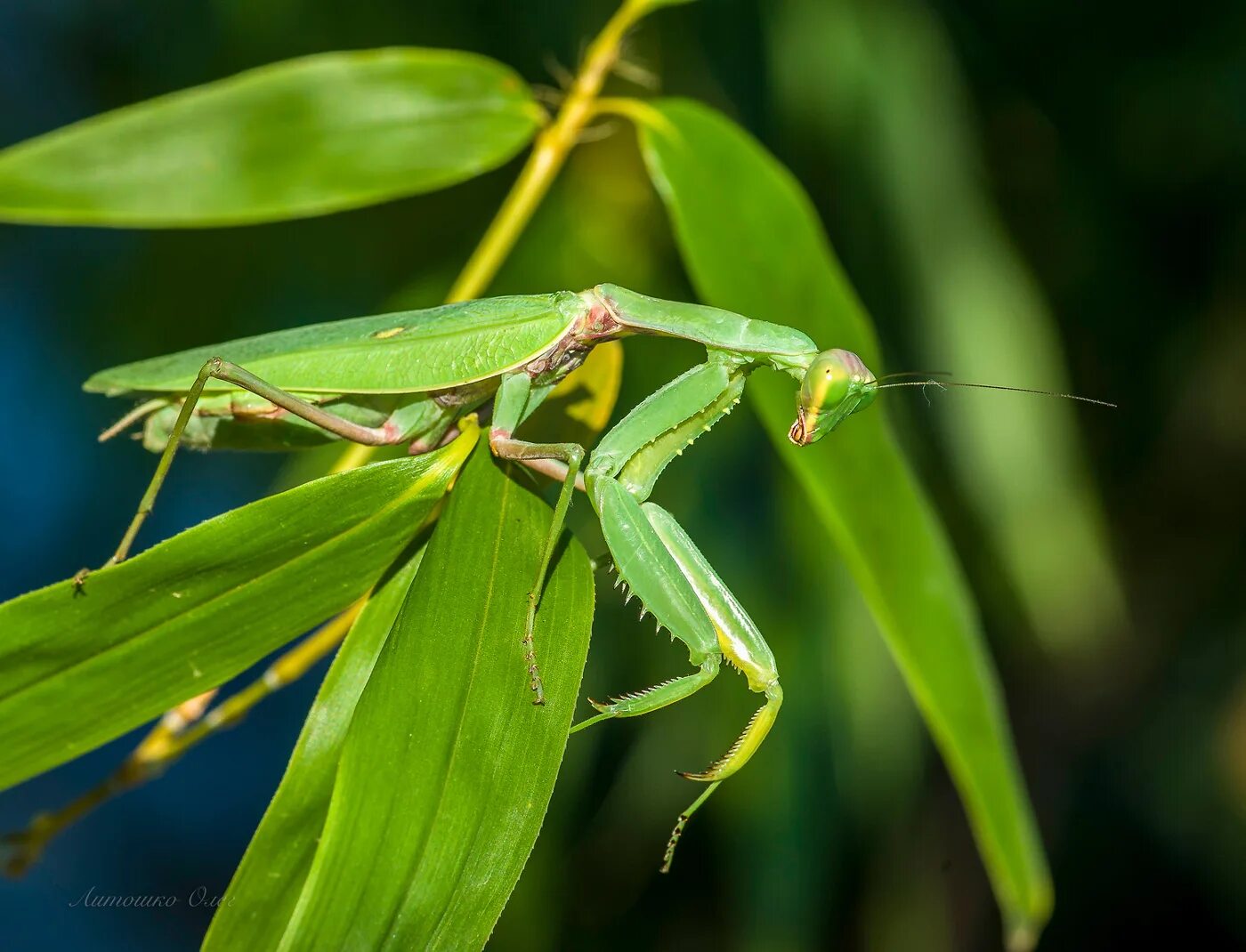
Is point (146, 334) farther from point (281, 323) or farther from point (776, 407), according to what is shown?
point (776, 407)

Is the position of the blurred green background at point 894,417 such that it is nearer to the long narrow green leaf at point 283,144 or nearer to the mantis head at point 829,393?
the long narrow green leaf at point 283,144

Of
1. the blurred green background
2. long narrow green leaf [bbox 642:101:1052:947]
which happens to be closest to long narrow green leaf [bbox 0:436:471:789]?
long narrow green leaf [bbox 642:101:1052:947]

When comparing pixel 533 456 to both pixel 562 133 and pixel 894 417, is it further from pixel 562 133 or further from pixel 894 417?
pixel 894 417

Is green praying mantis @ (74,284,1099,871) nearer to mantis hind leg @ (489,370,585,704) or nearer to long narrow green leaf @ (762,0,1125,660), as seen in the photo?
mantis hind leg @ (489,370,585,704)
